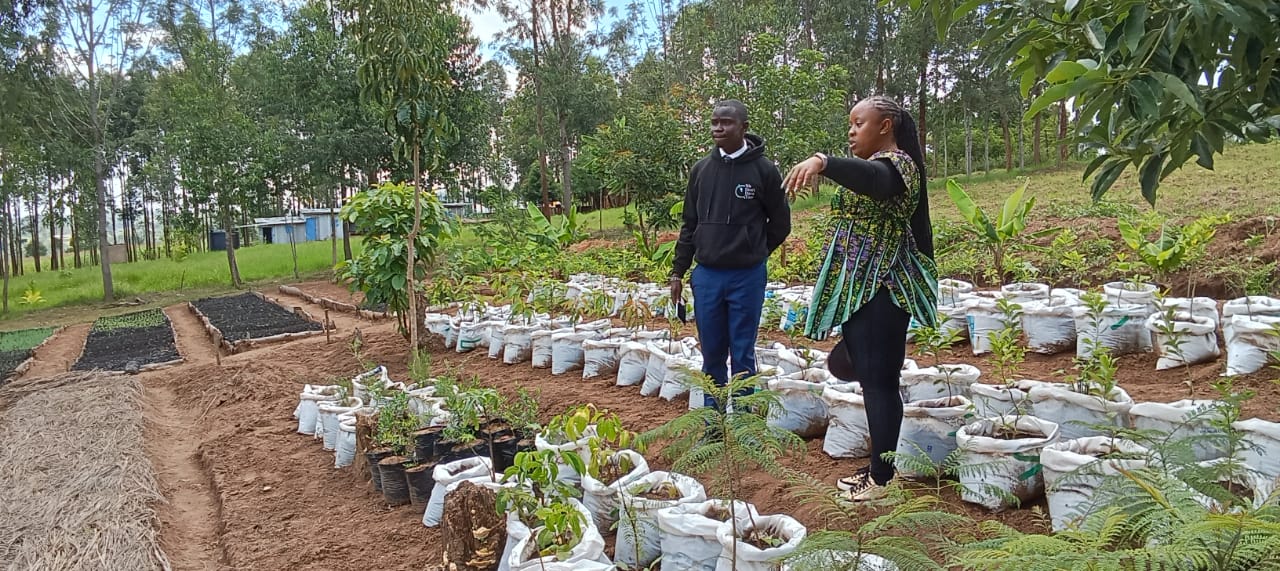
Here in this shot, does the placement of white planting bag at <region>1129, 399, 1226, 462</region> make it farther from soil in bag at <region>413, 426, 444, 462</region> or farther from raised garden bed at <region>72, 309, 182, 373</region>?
raised garden bed at <region>72, 309, 182, 373</region>

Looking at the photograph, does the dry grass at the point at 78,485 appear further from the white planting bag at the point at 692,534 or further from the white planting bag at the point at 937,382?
the white planting bag at the point at 937,382

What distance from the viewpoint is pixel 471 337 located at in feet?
22.8

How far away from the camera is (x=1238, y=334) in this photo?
11.7ft

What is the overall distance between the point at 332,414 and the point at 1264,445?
4.58 metres

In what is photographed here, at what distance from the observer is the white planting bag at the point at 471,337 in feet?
22.6

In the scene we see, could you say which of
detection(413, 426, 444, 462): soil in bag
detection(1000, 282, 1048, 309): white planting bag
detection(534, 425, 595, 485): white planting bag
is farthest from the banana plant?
detection(413, 426, 444, 462): soil in bag

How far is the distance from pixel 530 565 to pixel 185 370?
7.15 metres

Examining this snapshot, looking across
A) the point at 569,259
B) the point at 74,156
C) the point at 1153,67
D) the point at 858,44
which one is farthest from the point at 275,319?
the point at 858,44

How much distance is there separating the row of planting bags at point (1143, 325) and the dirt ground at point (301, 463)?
0.34 ft

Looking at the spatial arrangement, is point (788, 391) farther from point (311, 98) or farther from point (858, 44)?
point (858, 44)

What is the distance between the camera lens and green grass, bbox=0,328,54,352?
36.8 feet

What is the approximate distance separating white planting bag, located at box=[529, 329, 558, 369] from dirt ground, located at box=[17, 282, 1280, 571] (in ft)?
0.38

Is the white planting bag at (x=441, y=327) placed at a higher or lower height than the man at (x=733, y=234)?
lower

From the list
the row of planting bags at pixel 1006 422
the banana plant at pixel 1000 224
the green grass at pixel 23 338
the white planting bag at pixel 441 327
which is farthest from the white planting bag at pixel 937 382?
the green grass at pixel 23 338
